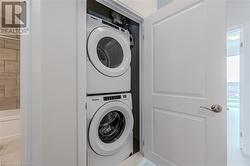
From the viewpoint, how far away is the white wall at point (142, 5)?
157 centimetres

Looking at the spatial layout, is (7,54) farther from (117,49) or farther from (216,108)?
(216,108)

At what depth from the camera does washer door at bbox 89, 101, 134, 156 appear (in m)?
1.35

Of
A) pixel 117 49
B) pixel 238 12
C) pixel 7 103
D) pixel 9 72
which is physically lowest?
pixel 7 103

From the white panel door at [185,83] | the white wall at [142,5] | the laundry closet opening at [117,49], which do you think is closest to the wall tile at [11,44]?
the laundry closet opening at [117,49]

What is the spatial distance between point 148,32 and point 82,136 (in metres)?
1.33

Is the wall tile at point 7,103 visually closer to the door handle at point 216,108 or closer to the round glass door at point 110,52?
the round glass door at point 110,52

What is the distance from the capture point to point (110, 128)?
1.68m

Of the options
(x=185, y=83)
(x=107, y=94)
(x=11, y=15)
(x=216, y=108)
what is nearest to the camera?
(x=216, y=108)

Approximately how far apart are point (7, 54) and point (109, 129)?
2.06 meters

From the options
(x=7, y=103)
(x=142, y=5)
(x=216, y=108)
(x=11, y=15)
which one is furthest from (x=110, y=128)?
(x=11, y=15)

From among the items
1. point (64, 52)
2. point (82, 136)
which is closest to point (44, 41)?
point (64, 52)

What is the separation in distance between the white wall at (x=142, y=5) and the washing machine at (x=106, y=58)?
0.95ft

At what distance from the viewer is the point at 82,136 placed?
1.15m

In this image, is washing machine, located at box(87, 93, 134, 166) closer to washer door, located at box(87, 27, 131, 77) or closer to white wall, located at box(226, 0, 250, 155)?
washer door, located at box(87, 27, 131, 77)
